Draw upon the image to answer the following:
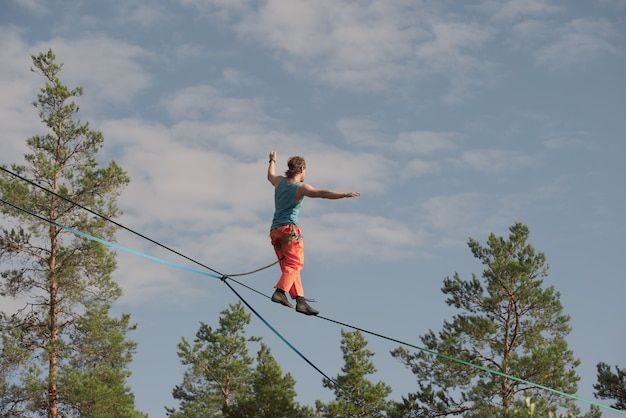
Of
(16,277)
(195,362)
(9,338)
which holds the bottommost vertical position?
(9,338)

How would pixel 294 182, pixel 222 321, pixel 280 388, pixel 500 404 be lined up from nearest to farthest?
1. pixel 294 182
2. pixel 500 404
3. pixel 280 388
4. pixel 222 321

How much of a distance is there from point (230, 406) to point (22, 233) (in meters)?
13.3

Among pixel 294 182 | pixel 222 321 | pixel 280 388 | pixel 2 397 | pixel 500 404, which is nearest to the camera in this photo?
pixel 294 182

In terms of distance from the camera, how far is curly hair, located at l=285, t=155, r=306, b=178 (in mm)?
9328

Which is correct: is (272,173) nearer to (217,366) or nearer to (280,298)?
(280,298)

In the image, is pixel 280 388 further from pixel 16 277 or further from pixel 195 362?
pixel 16 277

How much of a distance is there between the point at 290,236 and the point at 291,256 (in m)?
0.20

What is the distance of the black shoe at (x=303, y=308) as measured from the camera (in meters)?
9.20

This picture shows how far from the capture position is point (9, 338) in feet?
88.6

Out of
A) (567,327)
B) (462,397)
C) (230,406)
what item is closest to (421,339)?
(462,397)

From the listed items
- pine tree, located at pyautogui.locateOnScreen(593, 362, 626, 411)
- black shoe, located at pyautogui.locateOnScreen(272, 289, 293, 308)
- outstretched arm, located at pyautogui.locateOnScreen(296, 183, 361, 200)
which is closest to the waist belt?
outstretched arm, located at pyautogui.locateOnScreen(296, 183, 361, 200)

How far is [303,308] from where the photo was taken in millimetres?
9219

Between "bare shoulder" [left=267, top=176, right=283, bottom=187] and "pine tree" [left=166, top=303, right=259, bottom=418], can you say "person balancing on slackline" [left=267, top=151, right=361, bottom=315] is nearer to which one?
"bare shoulder" [left=267, top=176, right=283, bottom=187]

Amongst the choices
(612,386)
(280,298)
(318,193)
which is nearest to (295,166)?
(318,193)
